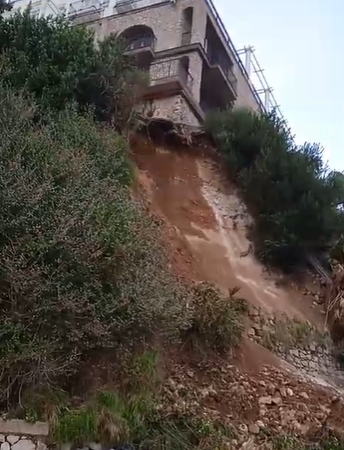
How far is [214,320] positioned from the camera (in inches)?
314

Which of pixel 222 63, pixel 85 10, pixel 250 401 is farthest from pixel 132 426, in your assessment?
pixel 85 10

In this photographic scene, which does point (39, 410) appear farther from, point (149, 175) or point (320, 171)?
point (320, 171)

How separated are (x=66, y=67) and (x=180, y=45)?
9049 mm

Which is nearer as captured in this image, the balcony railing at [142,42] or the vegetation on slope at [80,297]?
the vegetation on slope at [80,297]

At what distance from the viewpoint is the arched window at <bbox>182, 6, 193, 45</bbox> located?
756 inches

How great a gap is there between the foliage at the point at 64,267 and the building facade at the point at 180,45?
909cm

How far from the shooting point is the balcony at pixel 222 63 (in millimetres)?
19766

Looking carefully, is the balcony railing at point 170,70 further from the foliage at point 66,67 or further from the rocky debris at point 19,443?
the rocky debris at point 19,443

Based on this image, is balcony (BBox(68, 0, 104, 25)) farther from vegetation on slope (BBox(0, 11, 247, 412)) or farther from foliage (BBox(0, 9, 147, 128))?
vegetation on slope (BBox(0, 11, 247, 412))

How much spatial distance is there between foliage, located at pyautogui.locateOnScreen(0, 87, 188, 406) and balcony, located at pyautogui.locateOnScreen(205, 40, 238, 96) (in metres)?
13.3

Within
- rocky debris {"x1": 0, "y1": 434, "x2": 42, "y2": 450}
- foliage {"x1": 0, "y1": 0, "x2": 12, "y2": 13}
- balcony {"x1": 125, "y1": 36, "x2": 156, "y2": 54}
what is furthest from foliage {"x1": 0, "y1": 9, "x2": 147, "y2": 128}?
balcony {"x1": 125, "y1": 36, "x2": 156, "y2": 54}

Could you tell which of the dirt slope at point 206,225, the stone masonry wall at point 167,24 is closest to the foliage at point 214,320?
the dirt slope at point 206,225

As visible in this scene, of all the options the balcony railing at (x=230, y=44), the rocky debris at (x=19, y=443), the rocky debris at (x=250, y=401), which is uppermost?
the balcony railing at (x=230, y=44)

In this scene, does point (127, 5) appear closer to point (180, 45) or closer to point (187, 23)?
point (187, 23)
